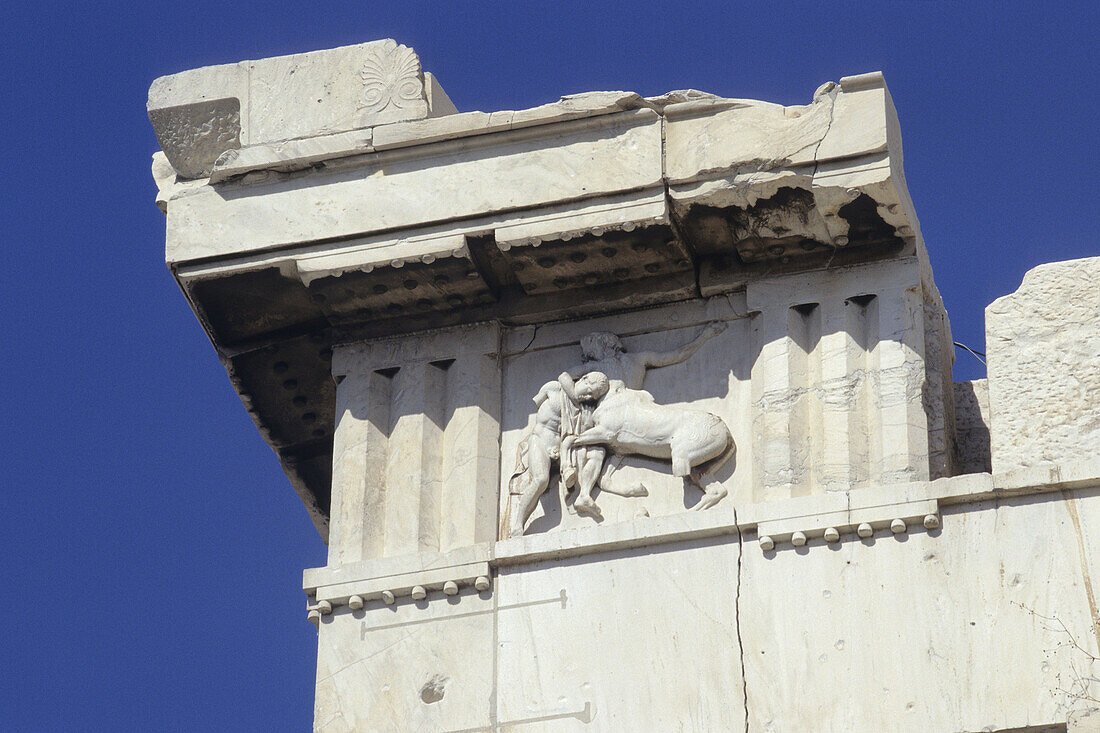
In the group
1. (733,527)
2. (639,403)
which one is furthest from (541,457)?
(733,527)

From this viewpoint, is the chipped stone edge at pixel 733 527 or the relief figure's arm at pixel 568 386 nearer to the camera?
the chipped stone edge at pixel 733 527

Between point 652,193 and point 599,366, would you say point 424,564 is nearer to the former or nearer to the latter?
point 599,366

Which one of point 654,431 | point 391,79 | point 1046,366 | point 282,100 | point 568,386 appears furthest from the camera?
point 282,100

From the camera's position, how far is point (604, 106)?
11.3 meters

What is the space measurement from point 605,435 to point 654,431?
0.23 metres

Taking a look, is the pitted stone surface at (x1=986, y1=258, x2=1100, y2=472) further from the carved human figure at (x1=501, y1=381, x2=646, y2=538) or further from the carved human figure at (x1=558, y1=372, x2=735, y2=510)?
the carved human figure at (x1=501, y1=381, x2=646, y2=538)

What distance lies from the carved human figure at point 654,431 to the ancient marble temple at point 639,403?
0.05 ft

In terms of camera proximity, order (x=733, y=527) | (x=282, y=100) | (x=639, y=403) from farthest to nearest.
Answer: (x=282, y=100), (x=639, y=403), (x=733, y=527)

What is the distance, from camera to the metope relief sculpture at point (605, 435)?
36.1ft

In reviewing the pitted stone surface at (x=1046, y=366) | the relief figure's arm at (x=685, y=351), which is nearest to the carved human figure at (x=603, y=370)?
the relief figure's arm at (x=685, y=351)

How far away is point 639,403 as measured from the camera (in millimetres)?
11250

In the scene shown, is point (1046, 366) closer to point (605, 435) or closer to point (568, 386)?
point (605, 435)

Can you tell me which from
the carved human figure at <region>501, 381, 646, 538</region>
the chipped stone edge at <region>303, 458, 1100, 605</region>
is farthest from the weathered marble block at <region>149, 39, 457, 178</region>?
the chipped stone edge at <region>303, 458, 1100, 605</region>

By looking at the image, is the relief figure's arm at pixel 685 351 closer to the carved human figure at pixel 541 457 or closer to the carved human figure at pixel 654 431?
the carved human figure at pixel 654 431
